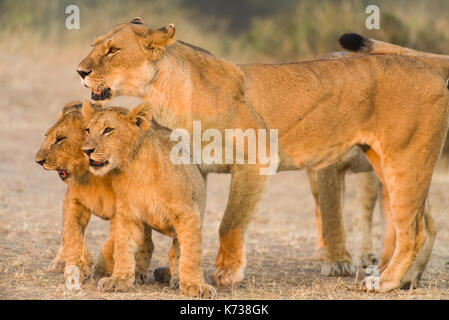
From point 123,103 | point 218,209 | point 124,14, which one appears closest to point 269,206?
point 218,209

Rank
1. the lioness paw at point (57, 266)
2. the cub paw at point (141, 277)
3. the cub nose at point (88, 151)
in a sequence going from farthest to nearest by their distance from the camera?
the lioness paw at point (57, 266) < the cub paw at point (141, 277) < the cub nose at point (88, 151)

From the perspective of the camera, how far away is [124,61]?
5.50 m

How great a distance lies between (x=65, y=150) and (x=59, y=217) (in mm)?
3012

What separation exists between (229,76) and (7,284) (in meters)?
2.04

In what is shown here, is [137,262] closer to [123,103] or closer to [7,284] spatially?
[7,284]

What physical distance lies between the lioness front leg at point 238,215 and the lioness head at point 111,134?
0.90 metres

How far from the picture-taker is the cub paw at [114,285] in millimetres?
5125

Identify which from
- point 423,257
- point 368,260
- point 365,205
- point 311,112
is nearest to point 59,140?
point 311,112

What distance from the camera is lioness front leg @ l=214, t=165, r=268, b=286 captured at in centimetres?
581

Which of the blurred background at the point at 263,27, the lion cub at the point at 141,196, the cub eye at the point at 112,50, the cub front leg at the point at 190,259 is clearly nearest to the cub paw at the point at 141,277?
the lion cub at the point at 141,196

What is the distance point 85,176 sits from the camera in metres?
5.43

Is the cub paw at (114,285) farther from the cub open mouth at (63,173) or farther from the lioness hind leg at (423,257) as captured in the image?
the lioness hind leg at (423,257)

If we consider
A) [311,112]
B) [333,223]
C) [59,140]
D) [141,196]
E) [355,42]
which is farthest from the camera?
[333,223]

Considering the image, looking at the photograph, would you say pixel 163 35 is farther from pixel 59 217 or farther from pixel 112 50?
pixel 59 217
